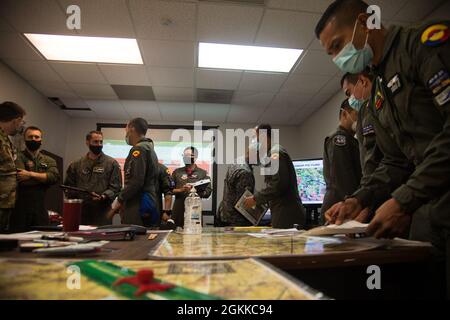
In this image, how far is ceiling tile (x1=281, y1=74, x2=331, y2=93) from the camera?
3.70 meters

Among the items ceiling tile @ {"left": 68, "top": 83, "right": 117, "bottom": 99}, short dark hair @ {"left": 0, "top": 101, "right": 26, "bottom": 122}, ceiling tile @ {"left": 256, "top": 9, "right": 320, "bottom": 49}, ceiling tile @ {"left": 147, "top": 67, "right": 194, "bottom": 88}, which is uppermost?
ceiling tile @ {"left": 256, "top": 9, "right": 320, "bottom": 49}

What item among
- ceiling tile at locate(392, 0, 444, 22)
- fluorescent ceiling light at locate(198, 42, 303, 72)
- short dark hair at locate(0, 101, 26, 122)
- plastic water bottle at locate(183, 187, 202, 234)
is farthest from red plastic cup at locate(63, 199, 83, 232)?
ceiling tile at locate(392, 0, 444, 22)

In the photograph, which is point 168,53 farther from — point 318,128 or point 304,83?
point 318,128

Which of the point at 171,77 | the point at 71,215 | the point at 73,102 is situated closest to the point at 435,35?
the point at 71,215

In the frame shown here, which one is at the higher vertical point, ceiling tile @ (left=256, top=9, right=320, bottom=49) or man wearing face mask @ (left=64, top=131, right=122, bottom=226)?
ceiling tile @ (left=256, top=9, right=320, bottom=49)

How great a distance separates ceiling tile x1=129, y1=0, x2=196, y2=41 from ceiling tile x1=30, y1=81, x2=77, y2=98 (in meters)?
1.86

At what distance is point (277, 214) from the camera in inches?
84.2

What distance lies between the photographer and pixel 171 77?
3.77 m

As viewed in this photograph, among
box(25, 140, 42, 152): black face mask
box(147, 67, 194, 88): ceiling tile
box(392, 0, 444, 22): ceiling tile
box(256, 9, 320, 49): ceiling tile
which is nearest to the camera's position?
box(392, 0, 444, 22): ceiling tile

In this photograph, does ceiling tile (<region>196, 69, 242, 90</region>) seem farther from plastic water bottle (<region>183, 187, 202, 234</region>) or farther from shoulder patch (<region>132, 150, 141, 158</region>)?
plastic water bottle (<region>183, 187, 202, 234</region>)

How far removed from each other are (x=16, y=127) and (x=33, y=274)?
243 cm

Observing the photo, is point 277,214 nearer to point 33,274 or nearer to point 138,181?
point 138,181
